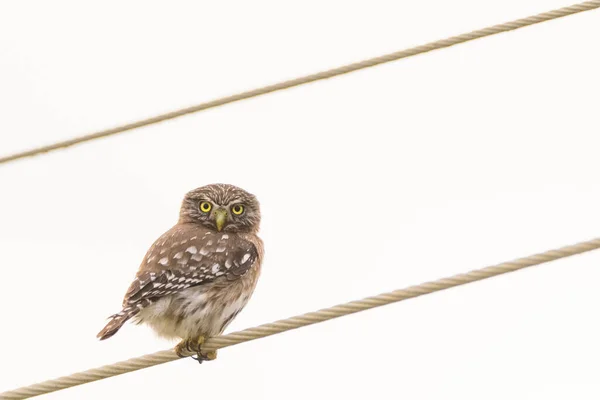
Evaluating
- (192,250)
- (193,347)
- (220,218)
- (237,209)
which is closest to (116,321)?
(193,347)

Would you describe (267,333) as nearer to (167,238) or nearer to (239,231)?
(167,238)

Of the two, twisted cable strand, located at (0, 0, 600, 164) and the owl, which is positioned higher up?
twisted cable strand, located at (0, 0, 600, 164)

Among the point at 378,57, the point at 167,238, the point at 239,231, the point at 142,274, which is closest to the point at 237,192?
the point at 239,231

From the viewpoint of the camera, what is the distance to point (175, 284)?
21.5 ft

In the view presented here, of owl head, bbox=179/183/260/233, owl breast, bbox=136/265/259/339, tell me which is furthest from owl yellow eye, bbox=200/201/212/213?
owl breast, bbox=136/265/259/339

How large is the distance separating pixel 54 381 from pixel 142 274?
1720mm

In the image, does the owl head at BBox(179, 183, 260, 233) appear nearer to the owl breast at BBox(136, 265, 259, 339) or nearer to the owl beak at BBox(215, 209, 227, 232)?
the owl beak at BBox(215, 209, 227, 232)

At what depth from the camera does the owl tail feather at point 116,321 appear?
6133 millimetres

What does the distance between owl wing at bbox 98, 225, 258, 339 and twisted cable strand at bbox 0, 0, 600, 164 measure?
2.74 ft

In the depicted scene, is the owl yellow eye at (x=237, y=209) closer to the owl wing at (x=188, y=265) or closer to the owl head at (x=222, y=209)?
the owl head at (x=222, y=209)

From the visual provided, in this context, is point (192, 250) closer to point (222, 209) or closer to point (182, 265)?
point (182, 265)

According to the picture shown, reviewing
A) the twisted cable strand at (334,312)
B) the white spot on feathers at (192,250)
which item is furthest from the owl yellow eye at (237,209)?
the twisted cable strand at (334,312)

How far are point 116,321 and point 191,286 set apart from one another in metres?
0.55

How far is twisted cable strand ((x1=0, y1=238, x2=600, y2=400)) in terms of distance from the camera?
4.70 m
